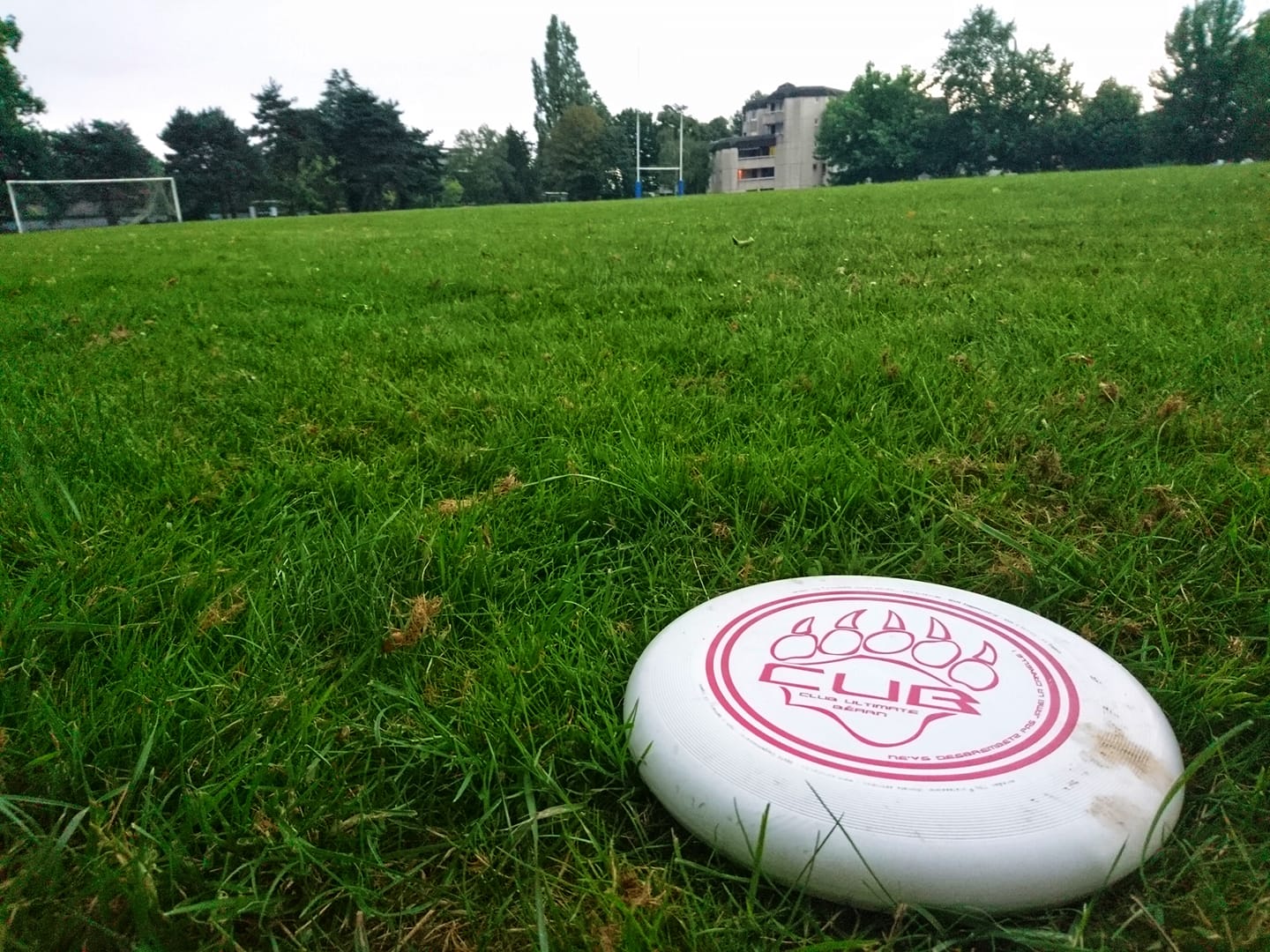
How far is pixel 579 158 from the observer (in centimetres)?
6994

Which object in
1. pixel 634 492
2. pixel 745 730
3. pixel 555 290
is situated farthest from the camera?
pixel 555 290

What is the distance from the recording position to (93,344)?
4246mm

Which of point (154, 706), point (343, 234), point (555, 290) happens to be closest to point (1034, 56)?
point (343, 234)

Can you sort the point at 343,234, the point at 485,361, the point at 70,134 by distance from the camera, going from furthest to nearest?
the point at 70,134 → the point at 343,234 → the point at 485,361

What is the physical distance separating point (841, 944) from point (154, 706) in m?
1.27

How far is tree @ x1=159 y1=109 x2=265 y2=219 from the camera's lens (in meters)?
51.5

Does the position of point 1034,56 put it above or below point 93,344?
above

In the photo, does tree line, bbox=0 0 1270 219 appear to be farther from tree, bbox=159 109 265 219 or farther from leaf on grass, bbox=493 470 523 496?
leaf on grass, bbox=493 470 523 496

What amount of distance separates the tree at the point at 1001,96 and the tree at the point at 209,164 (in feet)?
178

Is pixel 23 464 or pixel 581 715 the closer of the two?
pixel 581 715

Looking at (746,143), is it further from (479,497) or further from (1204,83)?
(479,497)

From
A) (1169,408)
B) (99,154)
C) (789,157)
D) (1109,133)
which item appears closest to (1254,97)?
(1109,133)

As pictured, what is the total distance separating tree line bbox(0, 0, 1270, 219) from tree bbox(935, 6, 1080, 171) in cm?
13

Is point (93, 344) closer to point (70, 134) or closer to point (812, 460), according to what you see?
point (812, 460)
